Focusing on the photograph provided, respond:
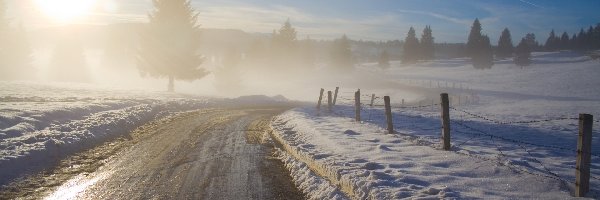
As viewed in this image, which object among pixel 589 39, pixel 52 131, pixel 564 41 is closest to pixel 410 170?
pixel 52 131

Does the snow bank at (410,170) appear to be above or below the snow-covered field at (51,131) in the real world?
below

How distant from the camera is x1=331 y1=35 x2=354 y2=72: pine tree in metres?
94.3

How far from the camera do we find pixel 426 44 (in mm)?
105000

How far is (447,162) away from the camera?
33.5 feet

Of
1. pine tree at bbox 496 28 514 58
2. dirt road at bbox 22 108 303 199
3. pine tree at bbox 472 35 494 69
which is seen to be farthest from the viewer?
pine tree at bbox 496 28 514 58

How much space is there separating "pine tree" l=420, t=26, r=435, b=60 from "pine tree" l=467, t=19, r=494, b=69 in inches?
530

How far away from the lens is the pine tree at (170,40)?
41.0m

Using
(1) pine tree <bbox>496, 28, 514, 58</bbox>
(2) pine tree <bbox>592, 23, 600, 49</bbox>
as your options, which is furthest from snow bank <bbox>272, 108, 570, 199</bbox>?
(2) pine tree <bbox>592, 23, 600, 49</bbox>

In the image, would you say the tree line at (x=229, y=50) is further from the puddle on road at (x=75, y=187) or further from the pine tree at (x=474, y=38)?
the puddle on road at (x=75, y=187)

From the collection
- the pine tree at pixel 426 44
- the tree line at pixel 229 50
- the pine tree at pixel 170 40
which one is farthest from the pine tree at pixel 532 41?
the pine tree at pixel 170 40

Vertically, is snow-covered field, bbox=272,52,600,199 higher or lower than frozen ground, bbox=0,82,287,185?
lower

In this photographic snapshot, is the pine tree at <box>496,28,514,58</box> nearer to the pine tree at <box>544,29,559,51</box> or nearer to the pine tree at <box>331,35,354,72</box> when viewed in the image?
the pine tree at <box>544,29,559,51</box>

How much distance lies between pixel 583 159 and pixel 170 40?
37.7 metres

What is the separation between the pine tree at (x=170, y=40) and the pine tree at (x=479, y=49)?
6347 cm
